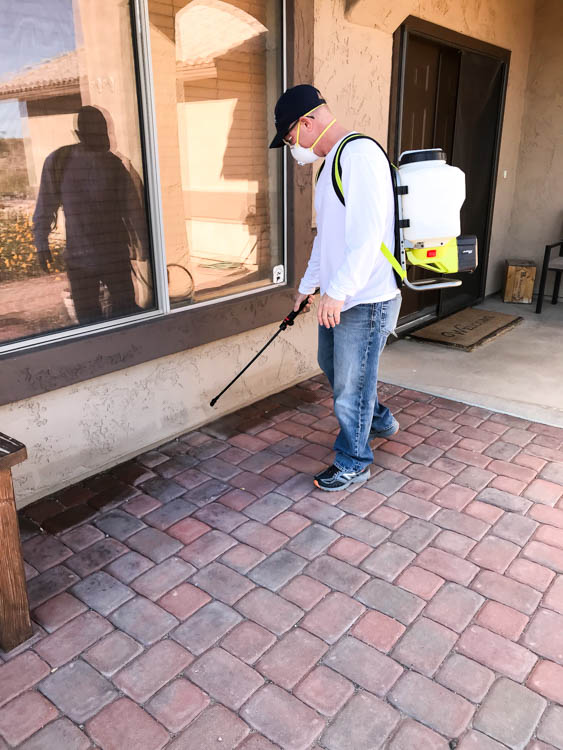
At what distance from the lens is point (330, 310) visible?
2566mm

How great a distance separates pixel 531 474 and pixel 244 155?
8.00 ft

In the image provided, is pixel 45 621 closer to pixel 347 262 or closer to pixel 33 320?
pixel 33 320

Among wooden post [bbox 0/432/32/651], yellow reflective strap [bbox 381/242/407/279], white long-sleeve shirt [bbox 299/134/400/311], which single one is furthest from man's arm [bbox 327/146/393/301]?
wooden post [bbox 0/432/32/651]

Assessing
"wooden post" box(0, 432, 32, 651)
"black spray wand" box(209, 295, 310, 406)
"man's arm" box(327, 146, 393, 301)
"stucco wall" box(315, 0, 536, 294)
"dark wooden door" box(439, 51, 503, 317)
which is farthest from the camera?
"dark wooden door" box(439, 51, 503, 317)

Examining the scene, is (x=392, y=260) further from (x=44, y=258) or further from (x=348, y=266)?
(x=44, y=258)

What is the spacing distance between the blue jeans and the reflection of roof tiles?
1621 millimetres

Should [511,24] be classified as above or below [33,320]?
above

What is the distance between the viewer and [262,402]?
4.00 meters

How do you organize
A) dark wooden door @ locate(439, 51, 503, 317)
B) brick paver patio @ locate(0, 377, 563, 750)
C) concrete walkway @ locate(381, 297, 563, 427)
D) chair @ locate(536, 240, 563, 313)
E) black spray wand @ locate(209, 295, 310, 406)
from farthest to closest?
chair @ locate(536, 240, 563, 313) < dark wooden door @ locate(439, 51, 503, 317) < concrete walkway @ locate(381, 297, 563, 427) < black spray wand @ locate(209, 295, 310, 406) < brick paver patio @ locate(0, 377, 563, 750)

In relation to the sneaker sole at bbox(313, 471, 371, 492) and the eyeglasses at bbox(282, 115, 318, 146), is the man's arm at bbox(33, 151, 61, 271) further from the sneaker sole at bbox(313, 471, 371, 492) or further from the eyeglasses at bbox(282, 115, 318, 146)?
the sneaker sole at bbox(313, 471, 371, 492)

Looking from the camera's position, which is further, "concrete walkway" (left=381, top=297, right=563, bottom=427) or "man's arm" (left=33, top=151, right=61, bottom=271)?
"concrete walkway" (left=381, top=297, right=563, bottom=427)

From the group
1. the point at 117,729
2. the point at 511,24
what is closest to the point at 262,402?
the point at 117,729

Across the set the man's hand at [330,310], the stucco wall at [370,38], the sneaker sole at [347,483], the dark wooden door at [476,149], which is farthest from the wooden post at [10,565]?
the dark wooden door at [476,149]

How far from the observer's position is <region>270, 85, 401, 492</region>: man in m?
2.47
